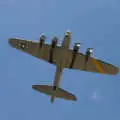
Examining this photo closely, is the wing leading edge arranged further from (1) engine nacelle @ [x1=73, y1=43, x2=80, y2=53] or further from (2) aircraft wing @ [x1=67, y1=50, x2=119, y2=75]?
(1) engine nacelle @ [x1=73, y1=43, x2=80, y2=53]

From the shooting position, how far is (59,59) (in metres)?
75.5

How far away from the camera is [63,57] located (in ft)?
245

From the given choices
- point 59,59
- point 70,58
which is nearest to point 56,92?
point 59,59

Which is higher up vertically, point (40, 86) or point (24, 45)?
point (24, 45)

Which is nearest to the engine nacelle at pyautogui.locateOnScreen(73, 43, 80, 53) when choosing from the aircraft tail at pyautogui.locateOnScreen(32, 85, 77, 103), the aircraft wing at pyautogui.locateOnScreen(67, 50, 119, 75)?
the aircraft wing at pyautogui.locateOnScreen(67, 50, 119, 75)

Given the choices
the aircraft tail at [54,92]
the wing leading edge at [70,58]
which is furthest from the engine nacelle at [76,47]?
the aircraft tail at [54,92]

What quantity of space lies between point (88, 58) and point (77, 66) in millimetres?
3282

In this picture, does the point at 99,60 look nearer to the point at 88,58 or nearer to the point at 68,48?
the point at 88,58

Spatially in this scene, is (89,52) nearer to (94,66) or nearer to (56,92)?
(94,66)

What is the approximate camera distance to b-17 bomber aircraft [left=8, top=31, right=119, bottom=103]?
7431 cm

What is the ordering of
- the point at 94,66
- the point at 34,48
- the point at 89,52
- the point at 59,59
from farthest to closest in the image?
the point at 94,66 < the point at 34,48 < the point at 89,52 < the point at 59,59

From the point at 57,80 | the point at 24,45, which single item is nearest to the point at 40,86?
the point at 57,80

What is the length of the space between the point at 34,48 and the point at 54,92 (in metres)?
9.44

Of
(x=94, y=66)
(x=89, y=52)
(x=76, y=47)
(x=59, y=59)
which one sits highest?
(x=76, y=47)
